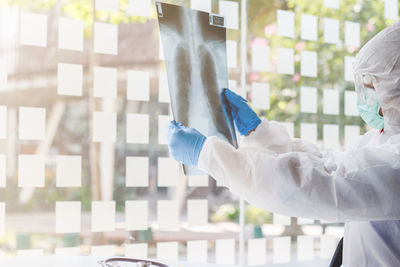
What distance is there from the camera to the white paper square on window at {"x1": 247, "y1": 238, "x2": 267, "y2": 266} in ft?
7.37

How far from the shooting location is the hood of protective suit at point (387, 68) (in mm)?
1170

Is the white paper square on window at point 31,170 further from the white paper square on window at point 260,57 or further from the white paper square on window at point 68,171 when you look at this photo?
the white paper square on window at point 260,57

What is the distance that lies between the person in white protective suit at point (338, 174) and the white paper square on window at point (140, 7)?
941 mm

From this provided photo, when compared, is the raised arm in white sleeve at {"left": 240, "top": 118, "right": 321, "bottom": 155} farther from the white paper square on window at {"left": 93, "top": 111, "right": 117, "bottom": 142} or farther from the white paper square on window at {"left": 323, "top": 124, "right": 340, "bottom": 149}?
the white paper square on window at {"left": 323, "top": 124, "right": 340, "bottom": 149}

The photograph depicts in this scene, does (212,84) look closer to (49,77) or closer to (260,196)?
(260,196)

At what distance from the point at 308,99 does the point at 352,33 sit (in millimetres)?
535

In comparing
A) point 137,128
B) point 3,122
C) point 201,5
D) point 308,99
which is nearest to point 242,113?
point 137,128

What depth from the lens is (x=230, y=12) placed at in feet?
7.09

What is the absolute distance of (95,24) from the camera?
6.02 feet

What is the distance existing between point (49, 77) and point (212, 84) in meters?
0.85

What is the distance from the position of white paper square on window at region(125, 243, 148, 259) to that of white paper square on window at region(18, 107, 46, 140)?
643 mm

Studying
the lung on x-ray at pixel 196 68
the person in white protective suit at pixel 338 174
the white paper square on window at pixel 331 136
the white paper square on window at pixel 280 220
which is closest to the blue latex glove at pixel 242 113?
the lung on x-ray at pixel 196 68

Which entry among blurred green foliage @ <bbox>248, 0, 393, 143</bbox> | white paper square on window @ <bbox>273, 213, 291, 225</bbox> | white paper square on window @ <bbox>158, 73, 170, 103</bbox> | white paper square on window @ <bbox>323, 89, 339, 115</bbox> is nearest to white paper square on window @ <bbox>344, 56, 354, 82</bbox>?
blurred green foliage @ <bbox>248, 0, 393, 143</bbox>

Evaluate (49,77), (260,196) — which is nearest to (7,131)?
(49,77)
